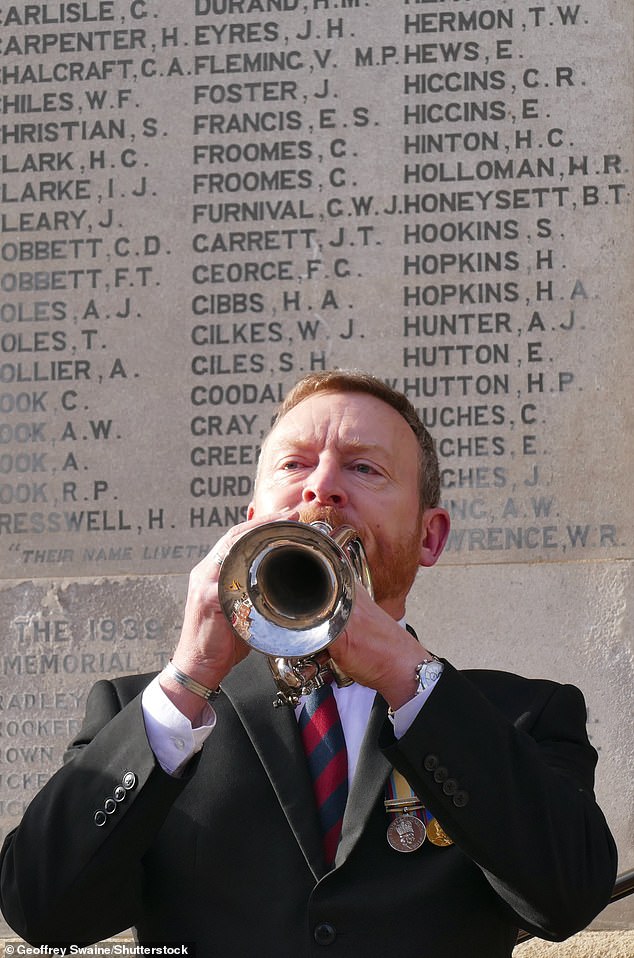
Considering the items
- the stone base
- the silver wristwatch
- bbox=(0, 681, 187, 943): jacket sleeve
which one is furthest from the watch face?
the stone base

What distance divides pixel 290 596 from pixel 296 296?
3227 millimetres

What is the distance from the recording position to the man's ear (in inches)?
135

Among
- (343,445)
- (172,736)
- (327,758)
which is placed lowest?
(327,758)

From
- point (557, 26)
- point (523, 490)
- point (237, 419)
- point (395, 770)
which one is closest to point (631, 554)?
point (523, 490)

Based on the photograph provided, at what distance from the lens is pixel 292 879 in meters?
2.79

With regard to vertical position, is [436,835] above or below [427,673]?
below

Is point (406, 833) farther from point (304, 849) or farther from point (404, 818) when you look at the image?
point (304, 849)

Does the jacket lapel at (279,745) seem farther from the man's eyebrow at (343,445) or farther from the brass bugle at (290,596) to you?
the man's eyebrow at (343,445)

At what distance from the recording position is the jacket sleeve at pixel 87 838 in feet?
8.71

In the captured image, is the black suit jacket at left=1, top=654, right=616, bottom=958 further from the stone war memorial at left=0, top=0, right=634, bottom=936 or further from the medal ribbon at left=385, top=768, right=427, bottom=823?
the stone war memorial at left=0, top=0, right=634, bottom=936

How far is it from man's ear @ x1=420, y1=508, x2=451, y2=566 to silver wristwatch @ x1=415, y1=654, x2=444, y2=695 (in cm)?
69

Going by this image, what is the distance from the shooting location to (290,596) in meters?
2.79

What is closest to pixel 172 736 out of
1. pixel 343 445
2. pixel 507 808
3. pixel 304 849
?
pixel 304 849

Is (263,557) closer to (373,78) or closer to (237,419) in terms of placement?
(237,419)
